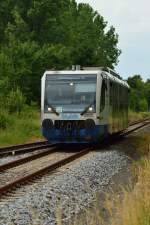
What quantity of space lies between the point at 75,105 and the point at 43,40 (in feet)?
153

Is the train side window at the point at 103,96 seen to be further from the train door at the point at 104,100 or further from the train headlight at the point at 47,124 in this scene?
the train headlight at the point at 47,124

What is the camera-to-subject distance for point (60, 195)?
1198cm

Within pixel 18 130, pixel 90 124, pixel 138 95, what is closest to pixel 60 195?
pixel 90 124

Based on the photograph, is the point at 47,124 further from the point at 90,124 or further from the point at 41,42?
the point at 41,42

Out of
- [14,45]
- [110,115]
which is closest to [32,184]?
[110,115]

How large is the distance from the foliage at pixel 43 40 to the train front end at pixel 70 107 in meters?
17.1

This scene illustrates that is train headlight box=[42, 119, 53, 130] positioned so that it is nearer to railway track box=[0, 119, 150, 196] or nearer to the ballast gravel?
railway track box=[0, 119, 150, 196]

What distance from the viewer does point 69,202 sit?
11234 millimetres

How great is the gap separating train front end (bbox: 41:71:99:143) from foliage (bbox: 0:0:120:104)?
17.1 metres

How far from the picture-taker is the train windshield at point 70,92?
937 inches

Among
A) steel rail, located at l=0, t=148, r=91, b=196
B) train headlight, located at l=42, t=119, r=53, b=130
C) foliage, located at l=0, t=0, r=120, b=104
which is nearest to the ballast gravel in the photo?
steel rail, located at l=0, t=148, r=91, b=196

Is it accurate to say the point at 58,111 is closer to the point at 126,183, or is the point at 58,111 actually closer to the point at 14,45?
the point at 126,183

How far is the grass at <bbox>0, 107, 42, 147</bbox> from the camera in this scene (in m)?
28.5

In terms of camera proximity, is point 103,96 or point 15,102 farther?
point 15,102
